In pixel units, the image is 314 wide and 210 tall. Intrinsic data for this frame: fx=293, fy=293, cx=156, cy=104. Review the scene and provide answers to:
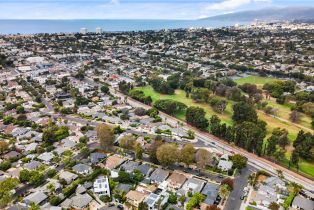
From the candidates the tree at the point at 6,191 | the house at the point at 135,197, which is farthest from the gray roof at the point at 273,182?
the tree at the point at 6,191

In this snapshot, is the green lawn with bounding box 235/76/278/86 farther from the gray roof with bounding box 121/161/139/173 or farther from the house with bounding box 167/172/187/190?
the house with bounding box 167/172/187/190

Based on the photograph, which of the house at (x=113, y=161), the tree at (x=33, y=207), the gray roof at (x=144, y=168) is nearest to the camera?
the tree at (x=33, y=207)

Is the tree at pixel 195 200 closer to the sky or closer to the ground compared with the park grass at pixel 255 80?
closer to the ground

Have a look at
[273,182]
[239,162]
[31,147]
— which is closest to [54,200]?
[31,147]

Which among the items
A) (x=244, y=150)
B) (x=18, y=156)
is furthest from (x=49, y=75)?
(x=244, y=150)

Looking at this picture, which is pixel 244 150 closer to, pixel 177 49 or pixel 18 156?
→ pixel 18 156

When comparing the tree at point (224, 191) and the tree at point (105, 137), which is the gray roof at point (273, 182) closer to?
the tree at point (224, 191)
